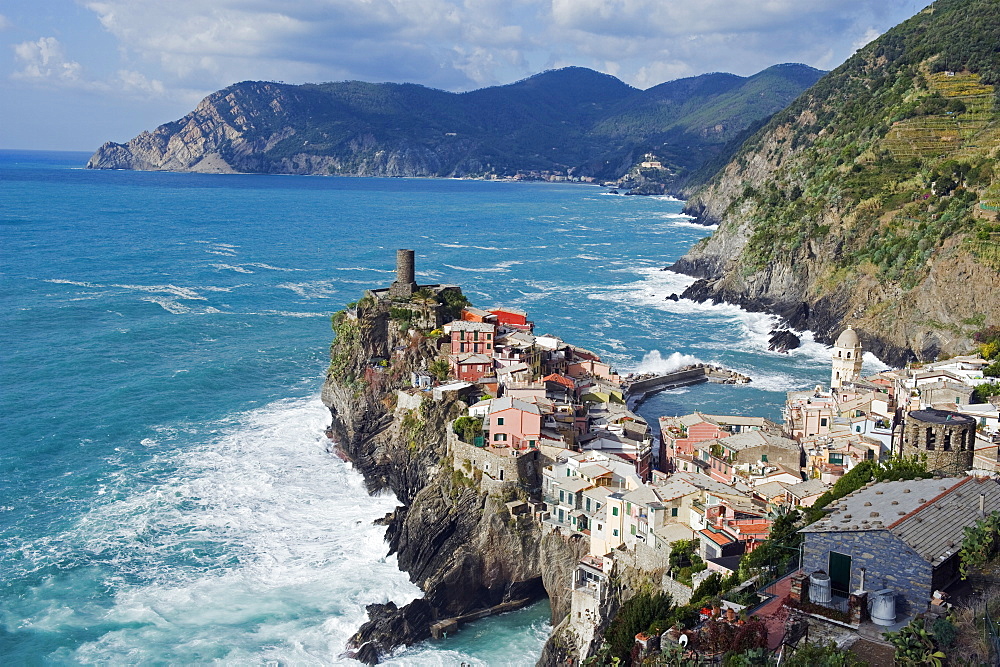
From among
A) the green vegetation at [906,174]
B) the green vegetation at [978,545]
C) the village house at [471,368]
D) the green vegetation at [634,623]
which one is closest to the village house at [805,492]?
the green vegetation at [634,623]

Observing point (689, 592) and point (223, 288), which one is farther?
point (223, 288)

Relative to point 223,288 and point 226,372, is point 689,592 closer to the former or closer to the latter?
point 226,372

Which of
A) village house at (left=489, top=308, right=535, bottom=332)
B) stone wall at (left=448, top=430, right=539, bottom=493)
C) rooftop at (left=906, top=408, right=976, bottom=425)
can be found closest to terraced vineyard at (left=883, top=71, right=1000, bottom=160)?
village house at (left=489, top=308, right=535, bottom=332)

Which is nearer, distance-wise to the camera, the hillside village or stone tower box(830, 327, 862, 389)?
the hillside village

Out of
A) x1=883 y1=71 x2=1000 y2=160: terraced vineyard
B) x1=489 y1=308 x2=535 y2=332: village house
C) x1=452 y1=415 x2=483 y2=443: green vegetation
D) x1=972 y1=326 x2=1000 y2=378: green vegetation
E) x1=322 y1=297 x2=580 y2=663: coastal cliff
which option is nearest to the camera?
x1=322 y1=297 x2=580 y2=663: coastal cliff

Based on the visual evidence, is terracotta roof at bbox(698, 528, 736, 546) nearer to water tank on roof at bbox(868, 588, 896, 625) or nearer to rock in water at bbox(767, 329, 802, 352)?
water tank on roof at bbox(868, 588, 896, 625)

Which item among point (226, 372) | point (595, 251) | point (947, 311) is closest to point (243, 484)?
point (226, 372)

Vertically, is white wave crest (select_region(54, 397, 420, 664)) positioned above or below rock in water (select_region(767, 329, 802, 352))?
below
